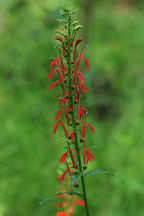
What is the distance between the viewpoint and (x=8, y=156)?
118 inches

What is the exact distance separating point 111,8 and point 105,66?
18.1ft

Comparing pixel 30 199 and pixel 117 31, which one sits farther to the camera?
pixel 117 31

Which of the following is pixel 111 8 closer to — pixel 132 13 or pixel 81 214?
pixel 132 13

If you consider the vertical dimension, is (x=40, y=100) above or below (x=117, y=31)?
below

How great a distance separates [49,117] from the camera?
376cm

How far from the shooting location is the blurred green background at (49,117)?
259 cm

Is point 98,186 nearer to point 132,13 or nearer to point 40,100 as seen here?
point 40,100

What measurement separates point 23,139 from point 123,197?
118 cm

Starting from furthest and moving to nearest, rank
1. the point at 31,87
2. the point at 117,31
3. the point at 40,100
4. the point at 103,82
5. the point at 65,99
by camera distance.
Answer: the point at 117,31
the point at 103,82
the point at 31,87
the point at 40,100
the point at 65,99

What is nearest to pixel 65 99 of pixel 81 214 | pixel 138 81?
pixel 81 214

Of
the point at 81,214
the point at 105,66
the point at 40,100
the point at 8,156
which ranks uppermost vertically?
the point at 105,66

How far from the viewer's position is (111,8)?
9469 mm

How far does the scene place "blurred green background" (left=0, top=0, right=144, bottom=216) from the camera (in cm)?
259

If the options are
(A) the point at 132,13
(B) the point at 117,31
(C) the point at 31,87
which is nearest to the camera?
(C) the point at 31,87
